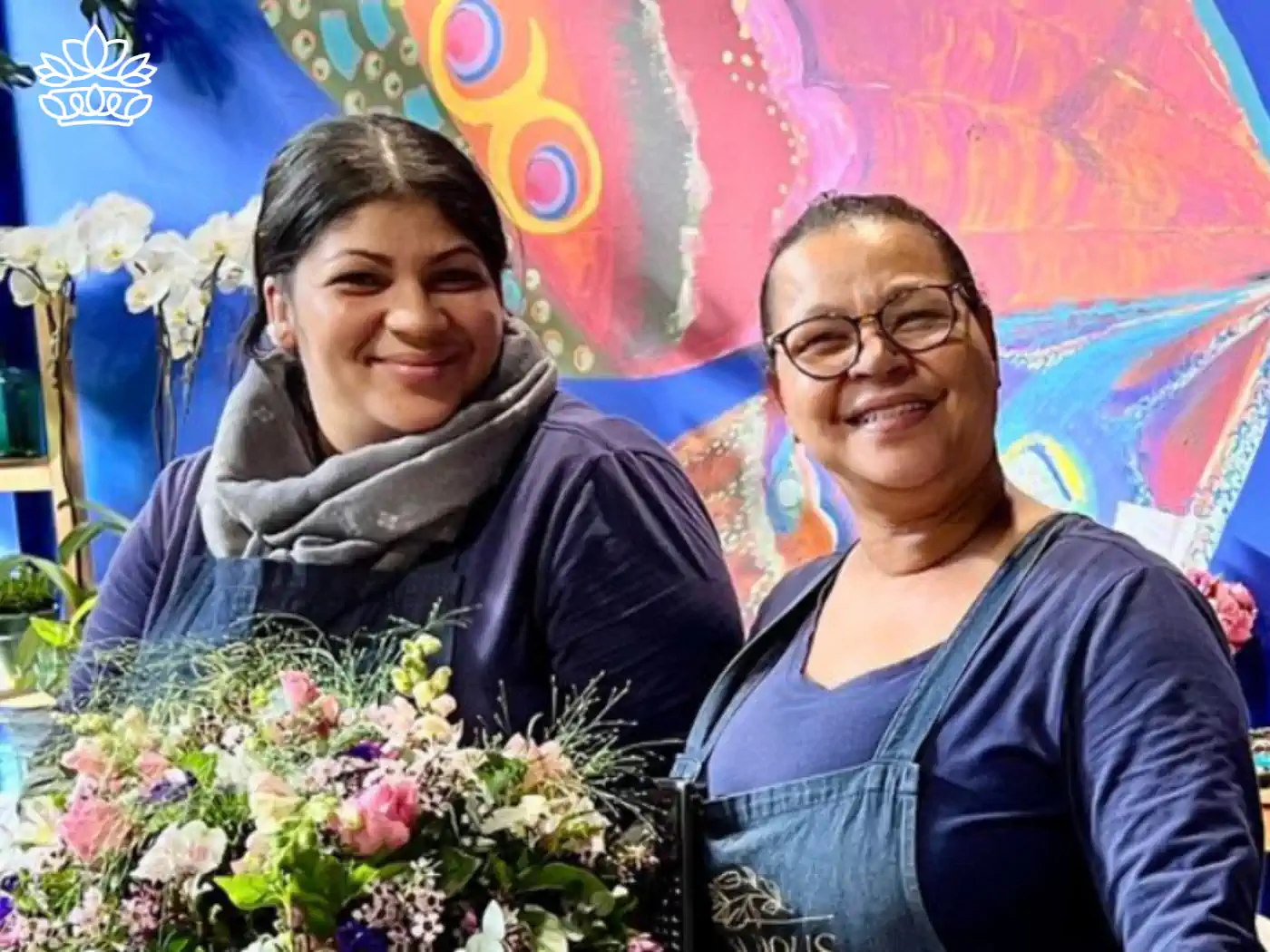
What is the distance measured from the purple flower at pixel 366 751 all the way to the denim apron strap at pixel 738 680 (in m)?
0.28

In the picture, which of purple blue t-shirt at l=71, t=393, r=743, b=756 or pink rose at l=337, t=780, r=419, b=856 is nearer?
pink rose at l=337, t=780, r=419, b=856

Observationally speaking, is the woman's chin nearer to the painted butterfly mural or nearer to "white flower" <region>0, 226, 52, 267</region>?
the painted butterfly mural

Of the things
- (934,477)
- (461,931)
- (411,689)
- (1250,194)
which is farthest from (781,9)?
(461,931)

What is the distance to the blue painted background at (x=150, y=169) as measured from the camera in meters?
2.48

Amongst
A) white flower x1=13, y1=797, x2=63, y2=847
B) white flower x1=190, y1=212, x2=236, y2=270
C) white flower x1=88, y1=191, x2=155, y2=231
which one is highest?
white flower x1=88, y1=191, x2=155, y2=231

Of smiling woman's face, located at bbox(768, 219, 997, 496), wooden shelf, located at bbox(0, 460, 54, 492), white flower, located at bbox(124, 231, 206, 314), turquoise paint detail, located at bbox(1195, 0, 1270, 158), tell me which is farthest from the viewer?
wooden shelf, located at bbox(0, 460, 54, 492)

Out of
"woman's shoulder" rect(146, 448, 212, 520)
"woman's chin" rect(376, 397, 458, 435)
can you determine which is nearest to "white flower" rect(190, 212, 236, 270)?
"woman's shoulder" rect(146, 448, 212, 520)

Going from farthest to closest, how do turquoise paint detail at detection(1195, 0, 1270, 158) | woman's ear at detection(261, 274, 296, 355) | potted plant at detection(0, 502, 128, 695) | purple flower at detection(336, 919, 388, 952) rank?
potted plant at detection(0, 502, 128, 695), turquoise paint detail at detection(1195, 0, 1270, 158), woman's ear at detection(261, 274, 296, 355), purple flower at detection(336, 919, 388, 952)

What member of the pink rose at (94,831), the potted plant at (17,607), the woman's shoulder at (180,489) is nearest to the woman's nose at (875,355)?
the pink rose at (94,831)

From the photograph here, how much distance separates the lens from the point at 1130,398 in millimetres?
1937

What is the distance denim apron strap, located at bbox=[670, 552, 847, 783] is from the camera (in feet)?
3.59

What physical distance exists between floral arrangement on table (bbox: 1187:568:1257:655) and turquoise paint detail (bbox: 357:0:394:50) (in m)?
1.51

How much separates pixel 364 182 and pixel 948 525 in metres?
0.55

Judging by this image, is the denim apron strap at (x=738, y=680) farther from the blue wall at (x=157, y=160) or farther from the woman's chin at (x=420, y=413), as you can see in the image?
the blue wall at (x=157, y=160)
